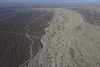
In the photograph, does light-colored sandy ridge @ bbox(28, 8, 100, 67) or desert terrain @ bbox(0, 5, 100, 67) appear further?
desert terrain @ bbox(0, 5, 100, 67)

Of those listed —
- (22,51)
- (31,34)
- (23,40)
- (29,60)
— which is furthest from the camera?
(31,34)

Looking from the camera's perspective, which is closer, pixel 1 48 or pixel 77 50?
pixel 77 50

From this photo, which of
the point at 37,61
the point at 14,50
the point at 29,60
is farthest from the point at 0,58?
the point at 37,61

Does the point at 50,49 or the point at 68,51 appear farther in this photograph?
the point at 50,49

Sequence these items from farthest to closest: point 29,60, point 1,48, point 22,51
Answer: point 1,48 → point 22,51 → point 29,60

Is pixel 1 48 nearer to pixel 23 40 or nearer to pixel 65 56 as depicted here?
pixel 23 40

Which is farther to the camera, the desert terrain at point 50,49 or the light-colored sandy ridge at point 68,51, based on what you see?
the desert terrain at point 50,49

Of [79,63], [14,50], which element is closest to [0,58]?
[14,50]

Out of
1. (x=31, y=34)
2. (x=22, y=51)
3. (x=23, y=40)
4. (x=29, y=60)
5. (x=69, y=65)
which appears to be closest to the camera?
(x=69, y=65)

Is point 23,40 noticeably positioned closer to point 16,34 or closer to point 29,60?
point 16,34

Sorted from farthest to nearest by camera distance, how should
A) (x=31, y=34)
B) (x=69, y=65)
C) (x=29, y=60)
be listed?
1. (x=31, y=34)
2. (x=29, y=60)
3. (x=69, y=65)
